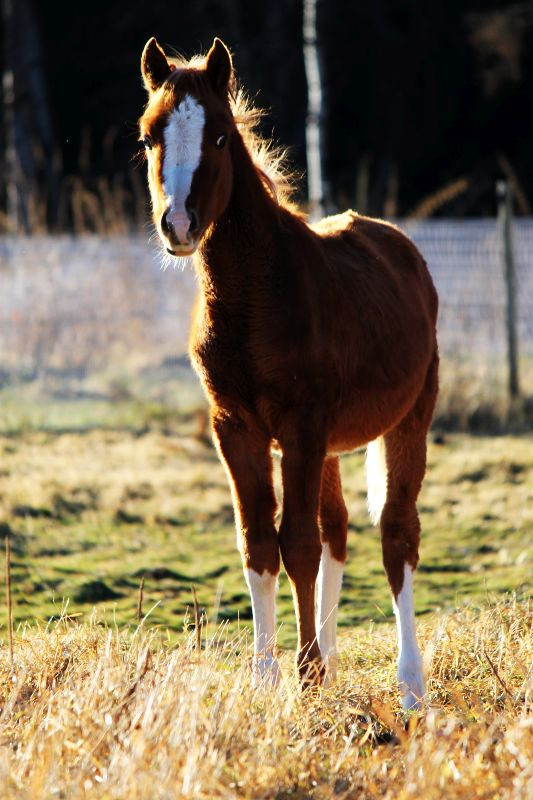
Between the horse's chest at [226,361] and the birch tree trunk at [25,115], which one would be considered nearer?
the horse's chest at [226,361]

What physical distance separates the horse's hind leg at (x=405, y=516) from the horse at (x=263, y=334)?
14 millimetres

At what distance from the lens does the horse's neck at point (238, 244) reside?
435 centimetres

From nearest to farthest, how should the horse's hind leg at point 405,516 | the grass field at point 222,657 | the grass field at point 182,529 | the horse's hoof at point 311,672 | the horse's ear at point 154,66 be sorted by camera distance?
the grass field at point 222,657, the horse's hoof at point 311,672, the horse's ear at point 154,66, the horse's hind leg at point 405,516, the grass field at point 182,529

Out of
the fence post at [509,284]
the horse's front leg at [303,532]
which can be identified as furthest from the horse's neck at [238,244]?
the fence post at [509,284]

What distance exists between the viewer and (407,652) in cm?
466

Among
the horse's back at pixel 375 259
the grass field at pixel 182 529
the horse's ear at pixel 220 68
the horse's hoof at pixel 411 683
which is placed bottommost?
the grass field at pixel 182 529

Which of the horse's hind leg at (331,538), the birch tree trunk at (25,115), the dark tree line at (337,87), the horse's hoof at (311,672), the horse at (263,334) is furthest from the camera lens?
the dark tree line at (337,87)

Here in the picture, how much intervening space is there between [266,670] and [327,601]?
36.4 inches

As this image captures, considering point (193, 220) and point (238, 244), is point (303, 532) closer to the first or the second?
point (238, 244)

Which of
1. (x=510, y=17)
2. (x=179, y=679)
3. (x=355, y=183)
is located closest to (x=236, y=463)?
(x=179, y=679)

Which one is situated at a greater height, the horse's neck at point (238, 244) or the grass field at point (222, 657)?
the horse's neck at point (238, 244)

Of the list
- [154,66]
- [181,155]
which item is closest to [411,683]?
[181,155]

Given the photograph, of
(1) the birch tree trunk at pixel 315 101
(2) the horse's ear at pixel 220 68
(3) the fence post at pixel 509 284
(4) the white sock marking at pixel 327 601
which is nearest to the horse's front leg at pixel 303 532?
(4) the white sock marking at pixel 327 601

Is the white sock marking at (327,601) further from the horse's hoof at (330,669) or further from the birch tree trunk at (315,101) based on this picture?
the birch tree trunk at (315,101)
